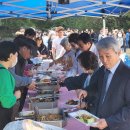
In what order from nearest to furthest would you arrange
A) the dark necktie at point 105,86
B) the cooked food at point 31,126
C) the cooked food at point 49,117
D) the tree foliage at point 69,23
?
the cooked food at point 31,126
the dark necktie at point 105,86
the cooked food at point 49,117
the tree foliage at point 69,23

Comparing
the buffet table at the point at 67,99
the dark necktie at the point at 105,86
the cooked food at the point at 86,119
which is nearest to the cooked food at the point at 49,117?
the buffet table at the point at 67,99

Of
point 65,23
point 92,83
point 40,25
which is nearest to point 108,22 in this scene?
point 65,23

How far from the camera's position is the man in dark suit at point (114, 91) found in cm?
215

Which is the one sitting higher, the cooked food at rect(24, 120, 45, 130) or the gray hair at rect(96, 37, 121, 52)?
the gray hair at rect(96, 37, 121, 52)

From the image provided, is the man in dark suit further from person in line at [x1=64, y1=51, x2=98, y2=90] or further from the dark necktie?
person in line at [x1=64, y1=51, x2=98, y2=90]

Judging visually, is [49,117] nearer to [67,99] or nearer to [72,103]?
[72,103]

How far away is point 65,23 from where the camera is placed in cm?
3073

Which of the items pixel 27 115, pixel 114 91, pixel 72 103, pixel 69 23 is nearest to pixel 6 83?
pixel 27 115

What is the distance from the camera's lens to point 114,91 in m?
2.21

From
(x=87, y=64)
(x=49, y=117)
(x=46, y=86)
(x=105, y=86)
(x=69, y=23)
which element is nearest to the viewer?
(x=105, y=86)

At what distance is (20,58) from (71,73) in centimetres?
88

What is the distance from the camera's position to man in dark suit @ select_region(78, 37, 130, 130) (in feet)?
7.05

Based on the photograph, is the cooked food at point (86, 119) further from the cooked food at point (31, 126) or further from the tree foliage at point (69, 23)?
the tree foliage at point (69, 23)

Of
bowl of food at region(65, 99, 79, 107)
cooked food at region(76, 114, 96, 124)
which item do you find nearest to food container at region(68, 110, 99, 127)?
cooked food at region(76, 114, 96, 124)
